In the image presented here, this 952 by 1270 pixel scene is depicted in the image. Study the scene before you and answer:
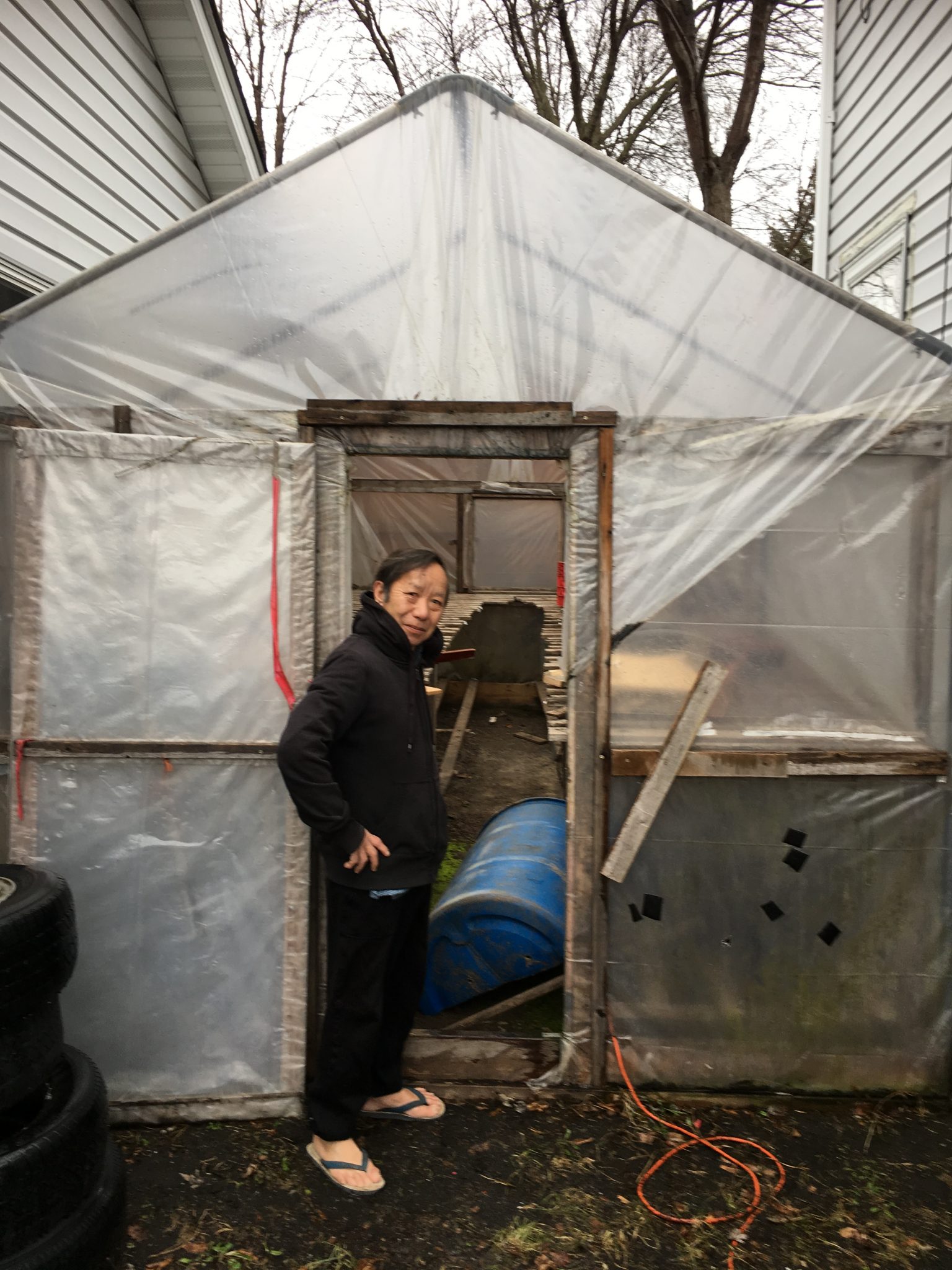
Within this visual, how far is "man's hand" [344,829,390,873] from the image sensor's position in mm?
3090

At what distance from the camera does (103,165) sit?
593 cm

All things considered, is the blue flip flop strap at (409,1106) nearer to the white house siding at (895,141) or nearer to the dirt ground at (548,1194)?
the dirt ground at (548,1194)

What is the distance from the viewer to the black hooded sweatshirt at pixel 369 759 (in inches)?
118

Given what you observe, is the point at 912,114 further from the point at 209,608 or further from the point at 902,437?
the point at 209,608

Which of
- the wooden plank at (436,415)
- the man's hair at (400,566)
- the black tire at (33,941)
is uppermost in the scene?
the wooden plank at (436,415)

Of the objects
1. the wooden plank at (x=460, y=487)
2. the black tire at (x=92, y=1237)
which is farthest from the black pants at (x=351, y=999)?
the wooden plank at (x=460, y=487)

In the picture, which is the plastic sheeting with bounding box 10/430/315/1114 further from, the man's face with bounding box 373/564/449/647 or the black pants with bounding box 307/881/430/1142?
the man's face with bounding box 373/564/449/647

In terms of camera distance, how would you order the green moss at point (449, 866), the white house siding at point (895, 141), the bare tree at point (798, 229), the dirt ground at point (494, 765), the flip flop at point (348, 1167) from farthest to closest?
the bare tree at point (798, 229)
the dirt ground at point (494, 765)
the green moss at point (449, 866)
the white house siding at point (895, 141)
the flip flop at point (348, 1167)

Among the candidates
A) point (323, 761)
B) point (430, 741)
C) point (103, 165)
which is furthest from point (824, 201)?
point (323, 761)

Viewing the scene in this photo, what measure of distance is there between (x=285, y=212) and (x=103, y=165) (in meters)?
3.29

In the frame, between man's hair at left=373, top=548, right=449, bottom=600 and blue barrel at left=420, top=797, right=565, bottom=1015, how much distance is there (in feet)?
5.86

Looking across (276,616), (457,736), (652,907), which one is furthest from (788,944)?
(457,736)

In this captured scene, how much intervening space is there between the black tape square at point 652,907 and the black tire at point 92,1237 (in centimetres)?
219

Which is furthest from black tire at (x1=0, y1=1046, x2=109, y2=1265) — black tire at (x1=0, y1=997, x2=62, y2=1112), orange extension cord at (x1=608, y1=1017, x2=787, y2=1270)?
orange extension cord at (x1=608, y1=1017, x2=787, y2=1270)
